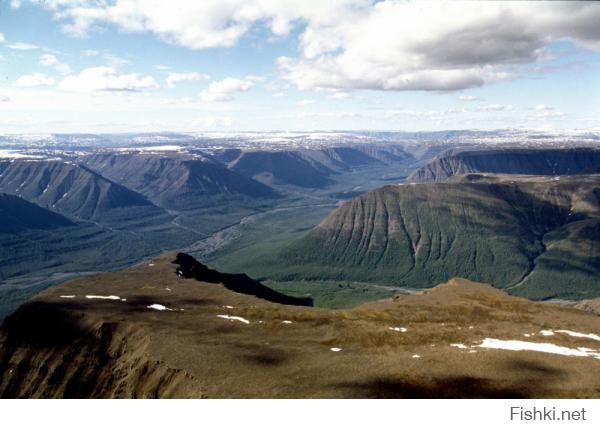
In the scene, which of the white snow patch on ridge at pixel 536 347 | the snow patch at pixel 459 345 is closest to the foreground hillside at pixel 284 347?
the white snow patch on ridge at pixel 536 347

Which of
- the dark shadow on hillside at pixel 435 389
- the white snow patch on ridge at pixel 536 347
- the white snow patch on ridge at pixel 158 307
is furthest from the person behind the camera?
the white snow patch on ridge at pixel 158 307

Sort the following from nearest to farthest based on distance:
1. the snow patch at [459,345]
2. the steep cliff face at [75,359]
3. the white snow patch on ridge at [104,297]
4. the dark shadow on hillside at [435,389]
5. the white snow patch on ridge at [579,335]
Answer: the dark shadow on hillside at [435,389]
the steep cliff face at [75,359]
the snow patch at [459,345]
the white snow patch on ridge at [579,335]
the white snow patch on ridge at [104,297]

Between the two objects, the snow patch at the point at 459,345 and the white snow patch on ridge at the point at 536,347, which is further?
the snow patch at the point at 459,345

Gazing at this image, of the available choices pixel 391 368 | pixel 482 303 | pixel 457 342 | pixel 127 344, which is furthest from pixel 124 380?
pixel 482 303

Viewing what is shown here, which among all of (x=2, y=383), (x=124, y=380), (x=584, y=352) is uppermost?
(x=584, y=352)

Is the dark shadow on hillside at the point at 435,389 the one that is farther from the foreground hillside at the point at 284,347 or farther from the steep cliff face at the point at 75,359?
the steep cliff face at the point at 75,359

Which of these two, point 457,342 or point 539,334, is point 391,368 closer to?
point 457,342

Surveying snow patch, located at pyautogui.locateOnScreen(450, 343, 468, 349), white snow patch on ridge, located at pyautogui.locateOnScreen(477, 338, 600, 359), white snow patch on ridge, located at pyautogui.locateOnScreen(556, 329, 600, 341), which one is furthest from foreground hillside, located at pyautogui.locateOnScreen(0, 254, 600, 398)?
white snow patch on ridge, located at pyautogui.locateOnScreen(556, 329, 600, 341)
